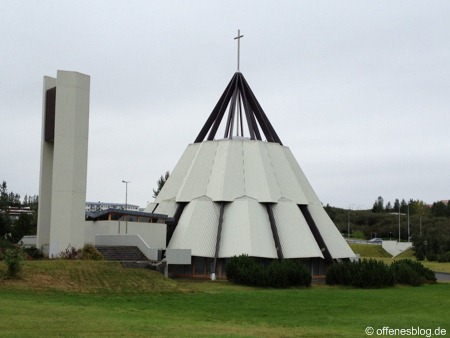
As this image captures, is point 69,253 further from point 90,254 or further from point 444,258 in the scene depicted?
point 444,258

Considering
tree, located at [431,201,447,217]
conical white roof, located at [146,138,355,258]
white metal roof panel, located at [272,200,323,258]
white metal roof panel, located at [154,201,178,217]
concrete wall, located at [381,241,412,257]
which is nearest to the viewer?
white metal roof panel, located at [272,200,323,258]

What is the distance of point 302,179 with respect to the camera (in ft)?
154

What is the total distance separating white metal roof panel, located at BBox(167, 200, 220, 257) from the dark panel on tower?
10.7m

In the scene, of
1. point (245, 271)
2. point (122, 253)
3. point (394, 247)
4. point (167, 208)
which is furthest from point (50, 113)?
point (394, 247)

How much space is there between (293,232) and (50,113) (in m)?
18.1

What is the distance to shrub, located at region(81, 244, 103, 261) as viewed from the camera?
1363 inches

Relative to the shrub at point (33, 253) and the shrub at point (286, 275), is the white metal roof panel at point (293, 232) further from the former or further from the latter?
the shrub at point (33, 253)

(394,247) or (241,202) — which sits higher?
(241,202)

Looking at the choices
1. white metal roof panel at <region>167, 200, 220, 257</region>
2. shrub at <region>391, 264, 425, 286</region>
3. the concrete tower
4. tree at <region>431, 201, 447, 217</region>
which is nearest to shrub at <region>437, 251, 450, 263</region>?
shrub at <region>391, 264, 425, 286</region>

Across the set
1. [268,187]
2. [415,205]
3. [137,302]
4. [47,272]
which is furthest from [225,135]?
[415,205]

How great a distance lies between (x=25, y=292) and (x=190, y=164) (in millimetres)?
24543

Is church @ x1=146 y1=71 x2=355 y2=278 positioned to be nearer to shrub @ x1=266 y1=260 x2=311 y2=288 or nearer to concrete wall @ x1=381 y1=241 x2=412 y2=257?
shrub @ x1=266 y1=260 x2=311 y2=288

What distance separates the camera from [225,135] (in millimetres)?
49094

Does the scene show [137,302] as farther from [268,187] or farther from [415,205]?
[415,205]
